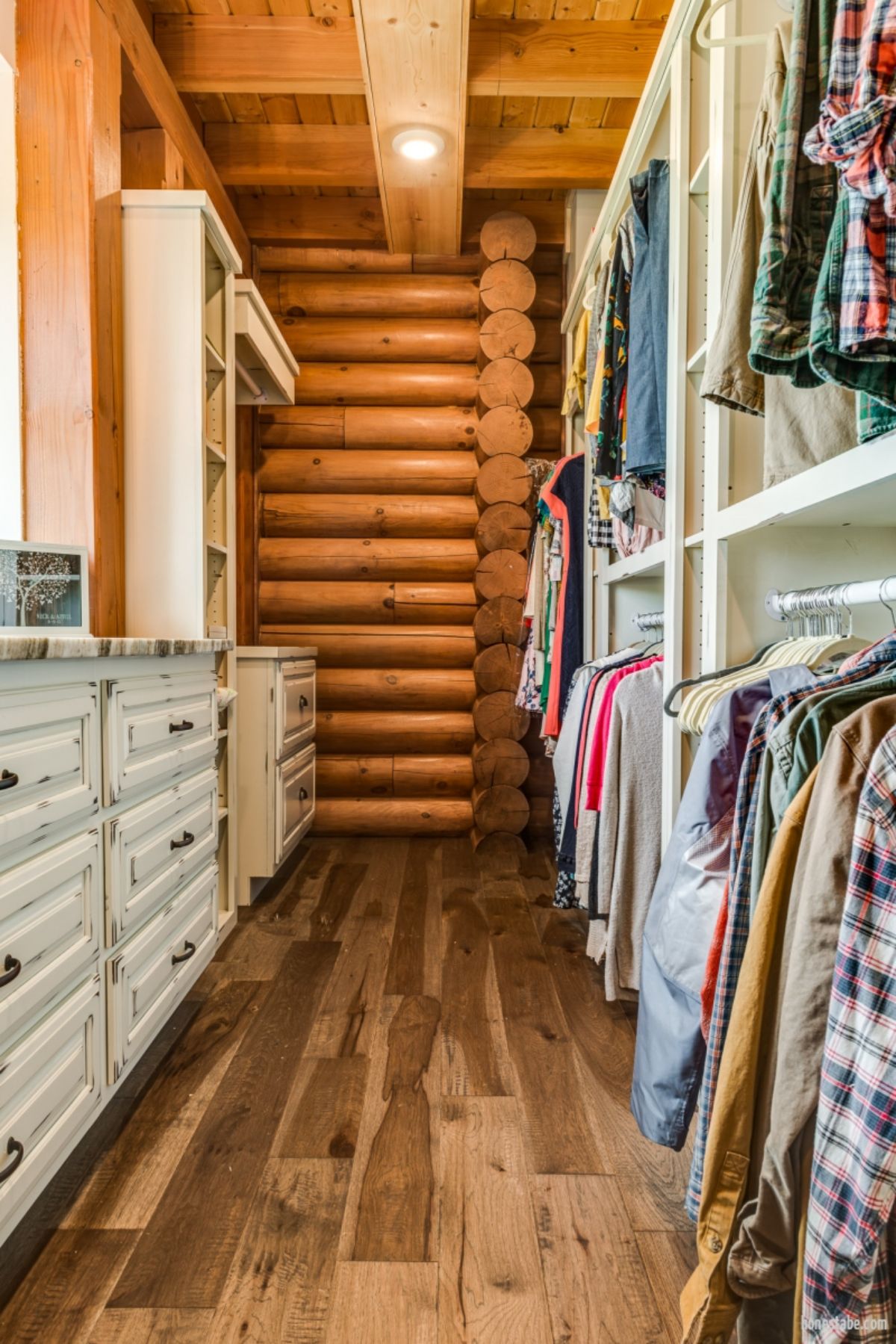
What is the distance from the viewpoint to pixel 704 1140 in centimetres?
103

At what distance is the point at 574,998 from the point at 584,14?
3.41 meters

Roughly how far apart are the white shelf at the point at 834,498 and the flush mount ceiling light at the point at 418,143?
7.37 ft

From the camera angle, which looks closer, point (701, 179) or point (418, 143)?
point (701, 179)

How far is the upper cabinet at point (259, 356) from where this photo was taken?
10.2 feet

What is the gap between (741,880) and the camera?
3.36 ft

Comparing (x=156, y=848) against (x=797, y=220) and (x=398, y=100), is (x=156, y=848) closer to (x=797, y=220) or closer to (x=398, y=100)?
(x=797, y=220)

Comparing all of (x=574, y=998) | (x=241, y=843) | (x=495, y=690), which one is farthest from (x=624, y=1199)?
(x=495, y=690)

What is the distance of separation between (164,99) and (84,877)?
276 cm

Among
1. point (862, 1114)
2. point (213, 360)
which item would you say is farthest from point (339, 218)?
point (862, 1114)

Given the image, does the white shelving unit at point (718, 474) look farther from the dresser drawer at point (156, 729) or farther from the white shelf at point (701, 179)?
the dresser drawer at point (156, 729)

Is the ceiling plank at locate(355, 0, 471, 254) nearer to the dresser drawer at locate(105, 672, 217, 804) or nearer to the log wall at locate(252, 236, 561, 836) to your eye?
the log wall at locate(252, 236, 561, 836)

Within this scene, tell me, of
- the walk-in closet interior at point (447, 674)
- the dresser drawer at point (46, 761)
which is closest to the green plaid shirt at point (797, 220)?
the walk-in closet interior at point (447, 674)

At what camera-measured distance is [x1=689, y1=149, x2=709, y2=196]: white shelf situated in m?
1.87

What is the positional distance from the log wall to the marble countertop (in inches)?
84.2
